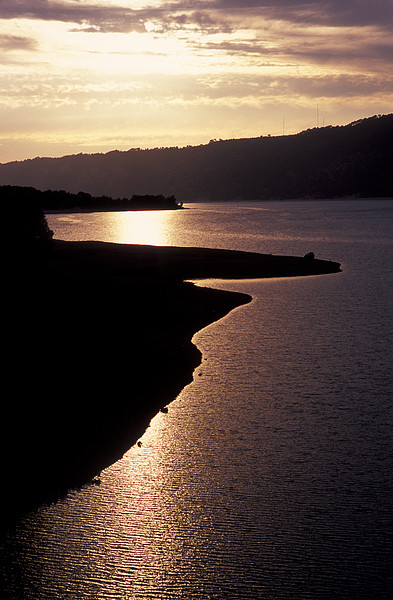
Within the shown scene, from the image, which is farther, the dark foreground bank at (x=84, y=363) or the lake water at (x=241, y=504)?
the dark foreground bank at (x=84, y=363)

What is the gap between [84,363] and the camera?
21.9 meters

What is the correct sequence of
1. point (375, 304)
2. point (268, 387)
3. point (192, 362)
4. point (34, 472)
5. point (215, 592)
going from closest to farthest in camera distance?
point (215, 592) < point (34, 472) < point (268, 387) < point (192, 362) < point (375, 304)

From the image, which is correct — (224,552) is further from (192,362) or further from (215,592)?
(192,362)

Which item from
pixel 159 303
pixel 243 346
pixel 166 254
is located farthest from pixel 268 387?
pixel 166 254

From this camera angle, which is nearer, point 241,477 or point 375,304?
point 241,477

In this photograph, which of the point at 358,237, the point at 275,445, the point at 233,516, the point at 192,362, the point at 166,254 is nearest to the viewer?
the point at 233,516

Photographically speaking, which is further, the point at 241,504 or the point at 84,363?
the point at 84,363

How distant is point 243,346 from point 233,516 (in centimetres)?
1452

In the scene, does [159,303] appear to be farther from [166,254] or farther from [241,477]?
[166,254]

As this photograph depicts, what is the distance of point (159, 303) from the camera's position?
34.0 meters

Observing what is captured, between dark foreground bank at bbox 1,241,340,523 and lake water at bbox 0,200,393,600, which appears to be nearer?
lake water at bbox 0,200,393,600

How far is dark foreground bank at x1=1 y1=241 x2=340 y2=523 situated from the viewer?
48.5 feet

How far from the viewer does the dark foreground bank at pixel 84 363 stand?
14.8 metres

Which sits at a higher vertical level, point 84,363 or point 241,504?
point 84,363
